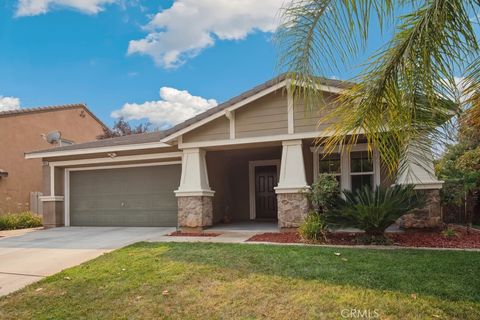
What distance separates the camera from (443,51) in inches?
129

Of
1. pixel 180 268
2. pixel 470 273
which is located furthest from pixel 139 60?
pixel 470 273

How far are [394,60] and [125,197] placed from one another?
36.7 ft

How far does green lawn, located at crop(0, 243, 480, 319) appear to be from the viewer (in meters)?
4.23

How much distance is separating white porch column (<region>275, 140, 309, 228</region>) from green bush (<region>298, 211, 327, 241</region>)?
851mm

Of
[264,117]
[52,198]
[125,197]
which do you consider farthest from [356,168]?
[52,198]

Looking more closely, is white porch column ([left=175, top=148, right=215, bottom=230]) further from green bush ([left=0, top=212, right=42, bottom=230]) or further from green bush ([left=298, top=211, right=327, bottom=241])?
green bush ([left=0, top=212, right=42, bottom=230])

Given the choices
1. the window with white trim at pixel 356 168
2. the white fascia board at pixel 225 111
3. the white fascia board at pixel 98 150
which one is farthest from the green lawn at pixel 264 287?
the white fascia board at pixel 98 150

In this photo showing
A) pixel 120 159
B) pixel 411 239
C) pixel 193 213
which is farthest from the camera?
pixel 120 159

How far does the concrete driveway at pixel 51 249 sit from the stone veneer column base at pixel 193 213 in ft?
2.37

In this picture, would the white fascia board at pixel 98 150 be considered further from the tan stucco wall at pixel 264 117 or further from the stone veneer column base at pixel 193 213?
the tan stucco wall at pixel 264 117

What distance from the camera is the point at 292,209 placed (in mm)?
9477

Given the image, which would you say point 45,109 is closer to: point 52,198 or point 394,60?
point 52,198

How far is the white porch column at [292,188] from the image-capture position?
9410 millimetres

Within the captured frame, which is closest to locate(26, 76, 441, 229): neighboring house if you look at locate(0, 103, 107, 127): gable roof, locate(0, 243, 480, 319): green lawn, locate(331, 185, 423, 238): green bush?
locate(331, 185, 423, 238): green bush
